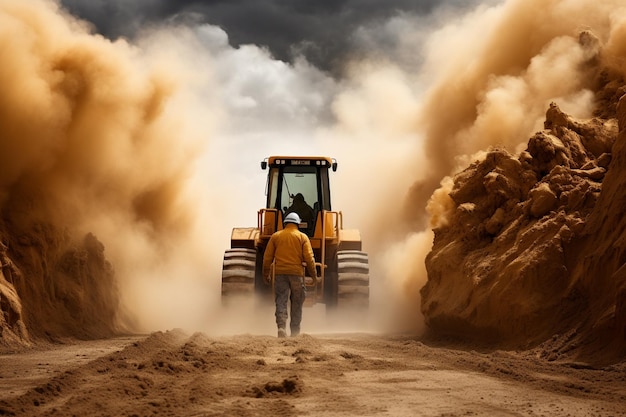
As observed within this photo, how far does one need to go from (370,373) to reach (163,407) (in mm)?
2635

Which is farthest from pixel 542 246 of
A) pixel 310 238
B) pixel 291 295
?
pixel 310 238

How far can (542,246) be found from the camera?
36.7 ft

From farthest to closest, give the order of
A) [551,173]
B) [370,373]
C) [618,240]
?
[551,173] → [618,240] → [370,373]

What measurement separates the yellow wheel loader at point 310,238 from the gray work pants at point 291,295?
56.9 inches

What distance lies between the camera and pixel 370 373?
814cm

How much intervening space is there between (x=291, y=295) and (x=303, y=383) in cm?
658

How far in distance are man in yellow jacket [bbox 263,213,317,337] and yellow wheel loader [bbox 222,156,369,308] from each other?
58.2 inches

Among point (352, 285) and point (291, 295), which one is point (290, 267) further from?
point (352, 285)

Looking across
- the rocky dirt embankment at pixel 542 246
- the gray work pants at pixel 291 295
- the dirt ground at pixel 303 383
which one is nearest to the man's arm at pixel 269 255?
the gray work pants at pixel 291 295

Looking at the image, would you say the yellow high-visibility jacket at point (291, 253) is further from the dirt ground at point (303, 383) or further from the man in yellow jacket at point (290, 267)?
the dirt ground at point (303, 383)

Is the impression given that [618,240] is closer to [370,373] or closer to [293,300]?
[370,373]

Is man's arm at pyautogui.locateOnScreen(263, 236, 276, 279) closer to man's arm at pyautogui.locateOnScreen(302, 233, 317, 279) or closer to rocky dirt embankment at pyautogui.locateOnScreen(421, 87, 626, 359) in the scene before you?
man's arm at pyautogui.locateOnScreen(302, 233, 317, 279)

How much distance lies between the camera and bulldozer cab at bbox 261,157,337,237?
16406 millimetres

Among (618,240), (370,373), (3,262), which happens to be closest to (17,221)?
(3,262)
